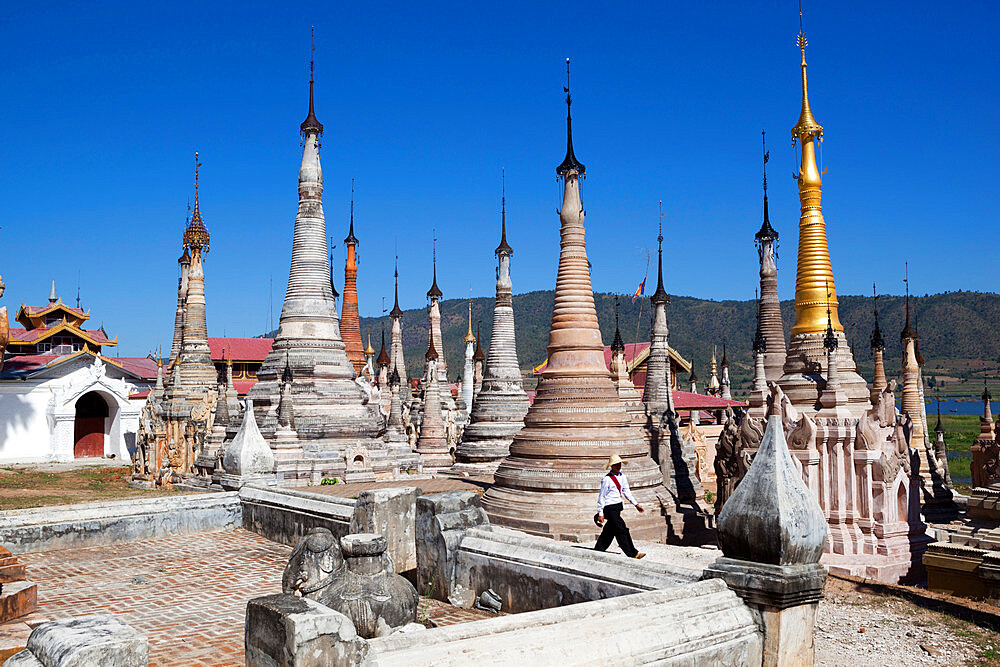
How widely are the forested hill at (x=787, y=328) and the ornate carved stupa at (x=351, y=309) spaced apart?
5881 centimetres

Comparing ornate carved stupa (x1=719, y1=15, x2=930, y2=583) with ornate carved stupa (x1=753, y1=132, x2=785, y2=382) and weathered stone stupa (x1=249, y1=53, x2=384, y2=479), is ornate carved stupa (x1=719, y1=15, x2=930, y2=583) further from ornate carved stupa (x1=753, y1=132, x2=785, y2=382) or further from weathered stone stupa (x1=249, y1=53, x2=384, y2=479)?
weathered stone stupa (x1=249, y1=53, x2=384, y2=479)

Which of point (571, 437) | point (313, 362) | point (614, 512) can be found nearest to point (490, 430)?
point (313, 362)

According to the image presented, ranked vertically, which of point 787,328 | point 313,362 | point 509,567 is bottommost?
point 509,567

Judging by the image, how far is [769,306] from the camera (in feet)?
83.5

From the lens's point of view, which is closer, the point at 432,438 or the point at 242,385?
the point at 432,438

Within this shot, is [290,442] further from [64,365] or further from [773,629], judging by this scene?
[64,365]

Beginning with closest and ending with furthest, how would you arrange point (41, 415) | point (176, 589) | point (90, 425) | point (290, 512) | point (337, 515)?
point (176, 589) < point (337, 515) < point (290, 512) < point (41, 415) < point (90, 425)

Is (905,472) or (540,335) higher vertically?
(540,335)

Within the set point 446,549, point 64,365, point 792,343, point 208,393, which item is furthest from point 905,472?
point 64,365

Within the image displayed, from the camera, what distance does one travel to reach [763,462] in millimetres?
6395

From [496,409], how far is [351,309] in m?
20.0

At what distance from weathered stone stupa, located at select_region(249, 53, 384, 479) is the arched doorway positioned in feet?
89.4

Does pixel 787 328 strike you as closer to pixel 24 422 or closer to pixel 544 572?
pixel 24 422

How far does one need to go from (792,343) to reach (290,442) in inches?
572
